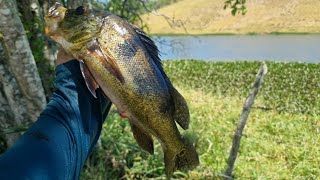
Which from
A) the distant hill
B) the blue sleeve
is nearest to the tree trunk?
Answer: the blue sleeve

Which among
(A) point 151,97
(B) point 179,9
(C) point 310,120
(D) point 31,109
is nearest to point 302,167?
(C) point 310,120

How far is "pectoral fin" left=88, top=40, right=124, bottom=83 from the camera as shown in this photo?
1.62 m

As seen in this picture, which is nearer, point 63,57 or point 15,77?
point 63,57

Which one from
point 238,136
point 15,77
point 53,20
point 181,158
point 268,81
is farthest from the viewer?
point 268,81

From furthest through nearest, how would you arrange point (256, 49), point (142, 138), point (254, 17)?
point (254, 17) < point (256, 49) < point (142, 138)

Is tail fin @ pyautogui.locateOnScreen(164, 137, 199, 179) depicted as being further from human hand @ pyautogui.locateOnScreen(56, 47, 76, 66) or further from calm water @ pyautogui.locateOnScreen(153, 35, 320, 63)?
calm water @ pyautogui.locateOnScreen(153, 35, 320, 63)

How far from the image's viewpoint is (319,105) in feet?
34.4

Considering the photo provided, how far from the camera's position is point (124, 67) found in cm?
170

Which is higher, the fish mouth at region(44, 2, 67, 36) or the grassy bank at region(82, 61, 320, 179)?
the fish mouth at region(44, 2, 67, 36)

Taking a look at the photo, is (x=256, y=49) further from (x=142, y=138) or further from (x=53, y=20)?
(x=53, y=20)

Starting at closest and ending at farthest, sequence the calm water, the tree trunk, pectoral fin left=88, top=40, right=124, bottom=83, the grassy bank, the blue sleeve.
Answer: the blue sleeve, pectoral fin left=88, top=40, right=124, bottom=83, the tree trunk, the grassy bank, the calm water

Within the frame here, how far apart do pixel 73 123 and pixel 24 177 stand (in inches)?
13.6

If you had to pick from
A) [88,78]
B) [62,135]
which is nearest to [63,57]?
[88,78]

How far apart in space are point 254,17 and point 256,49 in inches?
448
